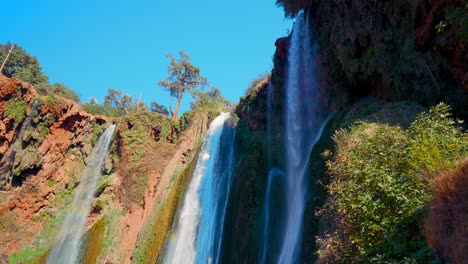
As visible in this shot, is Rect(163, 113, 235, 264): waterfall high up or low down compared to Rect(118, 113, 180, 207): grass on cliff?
down

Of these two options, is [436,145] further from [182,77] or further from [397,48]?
[182,77]

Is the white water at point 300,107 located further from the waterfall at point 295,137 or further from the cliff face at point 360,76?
the cliff face at point 360,76

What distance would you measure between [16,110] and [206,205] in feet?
53.8

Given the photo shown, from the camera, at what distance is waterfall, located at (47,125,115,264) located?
20.8 meters

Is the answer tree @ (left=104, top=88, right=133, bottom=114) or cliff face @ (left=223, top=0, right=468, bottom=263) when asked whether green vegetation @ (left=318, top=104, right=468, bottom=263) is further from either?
tree @ (left=104, top=88, right=133, bottom=114)

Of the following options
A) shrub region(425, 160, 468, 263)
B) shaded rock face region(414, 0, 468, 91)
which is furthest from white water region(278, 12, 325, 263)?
shrub region(425, 160, 468, 263)

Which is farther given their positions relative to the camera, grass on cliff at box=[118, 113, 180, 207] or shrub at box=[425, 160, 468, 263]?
grass on cliff at box=[118, 113, 180, 207]

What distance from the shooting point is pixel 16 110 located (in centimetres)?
2491

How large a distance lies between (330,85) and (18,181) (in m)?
22.3

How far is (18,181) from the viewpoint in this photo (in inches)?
971

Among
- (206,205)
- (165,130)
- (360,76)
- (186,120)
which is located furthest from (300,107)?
(165,130)

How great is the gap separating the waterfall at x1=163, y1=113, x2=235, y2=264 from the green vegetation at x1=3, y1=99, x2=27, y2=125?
1358 centimetres

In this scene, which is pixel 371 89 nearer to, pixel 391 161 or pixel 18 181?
pixel 391 161

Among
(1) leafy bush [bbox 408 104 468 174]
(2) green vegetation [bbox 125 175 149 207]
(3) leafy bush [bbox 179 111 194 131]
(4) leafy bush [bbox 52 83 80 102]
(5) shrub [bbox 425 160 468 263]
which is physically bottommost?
(5) shrub [bbox 425 160 468 263]
